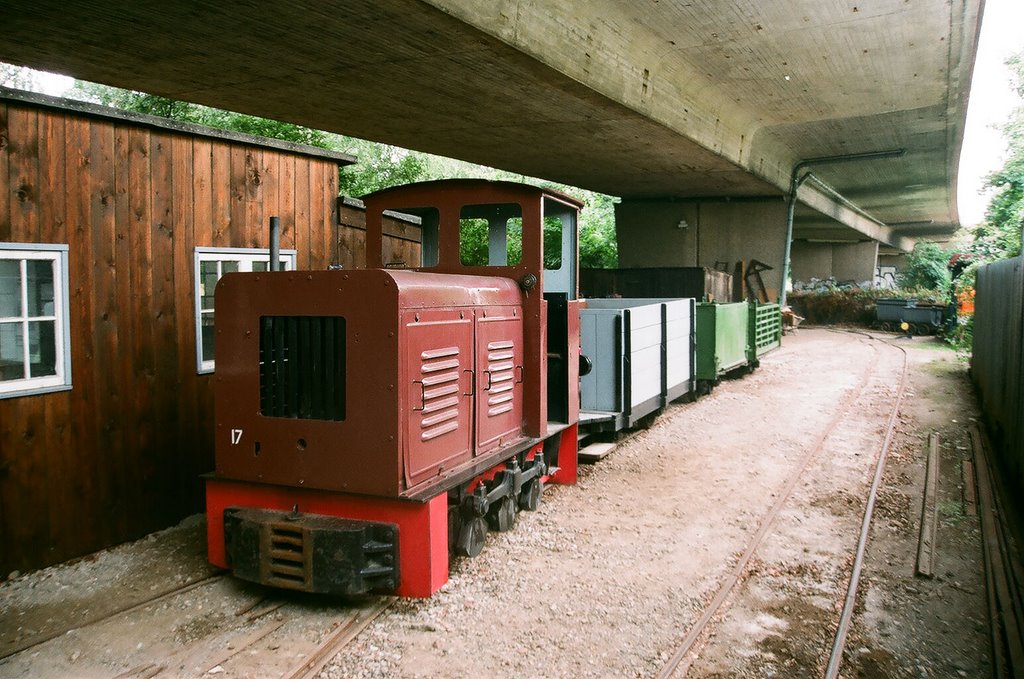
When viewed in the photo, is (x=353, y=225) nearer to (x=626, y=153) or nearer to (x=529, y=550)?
(x=529, y=550)

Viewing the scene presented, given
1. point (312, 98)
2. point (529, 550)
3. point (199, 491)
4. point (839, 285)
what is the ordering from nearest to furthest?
point (529, 550) < point (199, 491) < point (312, 98) < point (839, 285)

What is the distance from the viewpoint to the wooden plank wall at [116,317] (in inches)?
184

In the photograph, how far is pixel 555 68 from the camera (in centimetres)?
703

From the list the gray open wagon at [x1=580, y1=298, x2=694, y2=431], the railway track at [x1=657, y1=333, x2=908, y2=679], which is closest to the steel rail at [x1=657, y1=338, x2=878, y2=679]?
the railway track at [x1=657, y1=333, x2=908, y2=679]

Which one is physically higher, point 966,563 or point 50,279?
point 50,279

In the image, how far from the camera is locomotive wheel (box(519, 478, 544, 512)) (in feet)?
19.2

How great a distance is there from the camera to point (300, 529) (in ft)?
13.2

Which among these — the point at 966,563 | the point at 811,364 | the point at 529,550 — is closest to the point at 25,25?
the point at 529,550

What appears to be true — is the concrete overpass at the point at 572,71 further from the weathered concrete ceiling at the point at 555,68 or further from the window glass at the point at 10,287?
the window glass at the point at 10,287

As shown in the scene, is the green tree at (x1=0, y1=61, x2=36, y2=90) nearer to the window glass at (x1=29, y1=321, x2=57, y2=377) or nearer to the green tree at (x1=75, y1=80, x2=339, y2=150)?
the green tree at (x1=75, y1=80, x2=339, y2=150)

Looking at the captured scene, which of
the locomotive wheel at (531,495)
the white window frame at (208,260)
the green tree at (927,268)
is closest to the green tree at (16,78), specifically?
the white window frame at (208,260)

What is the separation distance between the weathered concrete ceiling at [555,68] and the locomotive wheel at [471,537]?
3.65 meters

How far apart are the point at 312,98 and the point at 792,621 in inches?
273

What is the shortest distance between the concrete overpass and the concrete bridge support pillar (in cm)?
168
